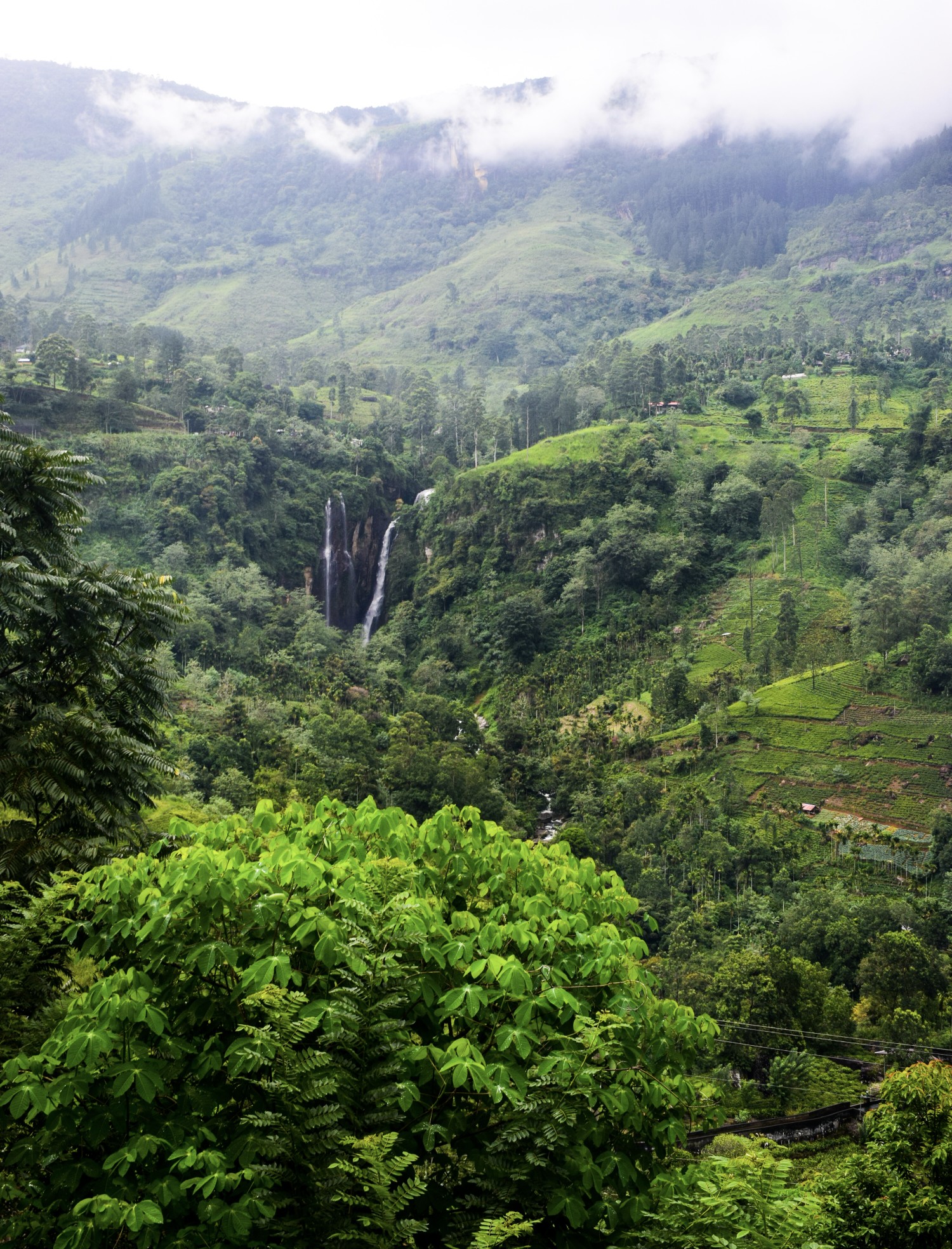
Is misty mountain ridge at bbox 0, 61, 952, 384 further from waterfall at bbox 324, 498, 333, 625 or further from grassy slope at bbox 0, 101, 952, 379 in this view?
waterfall at bbox 324, 498, 333, 625

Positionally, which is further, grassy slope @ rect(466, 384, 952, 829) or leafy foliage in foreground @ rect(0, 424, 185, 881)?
grassy slope @ rect(466, 384, 952, 829)

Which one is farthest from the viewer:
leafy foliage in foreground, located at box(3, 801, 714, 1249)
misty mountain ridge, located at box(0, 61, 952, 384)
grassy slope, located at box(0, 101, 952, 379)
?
misty mountain ridge, located at box(0, 61, 952, 384)

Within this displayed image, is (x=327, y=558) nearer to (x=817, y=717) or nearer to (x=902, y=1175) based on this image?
(x=817, y=717)

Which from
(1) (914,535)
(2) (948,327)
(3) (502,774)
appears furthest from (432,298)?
(3) (502,774)

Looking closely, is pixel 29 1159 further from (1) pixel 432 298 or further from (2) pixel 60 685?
(1) pixel 432 298

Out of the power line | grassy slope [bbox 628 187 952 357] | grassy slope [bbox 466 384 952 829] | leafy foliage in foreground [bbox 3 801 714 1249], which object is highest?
grassy slope [bbox 628 187 952 357]

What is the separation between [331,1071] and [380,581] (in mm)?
64889

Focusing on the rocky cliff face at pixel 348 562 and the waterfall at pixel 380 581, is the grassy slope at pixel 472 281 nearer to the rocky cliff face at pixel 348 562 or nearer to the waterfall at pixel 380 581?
the waterfall at pixel 380 581

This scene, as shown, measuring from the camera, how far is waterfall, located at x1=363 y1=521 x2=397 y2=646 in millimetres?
66312

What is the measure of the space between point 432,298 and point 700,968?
496 ft

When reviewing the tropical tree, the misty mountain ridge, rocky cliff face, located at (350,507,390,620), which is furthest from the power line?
the misty mountain ridge

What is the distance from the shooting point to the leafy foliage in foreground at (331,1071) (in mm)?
3516

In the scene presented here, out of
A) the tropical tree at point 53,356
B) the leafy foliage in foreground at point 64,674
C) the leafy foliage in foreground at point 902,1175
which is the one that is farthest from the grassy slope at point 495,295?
the leafy foliage in foreground at point 902,1175

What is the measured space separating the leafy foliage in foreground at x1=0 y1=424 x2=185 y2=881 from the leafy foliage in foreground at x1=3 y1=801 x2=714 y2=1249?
4.54 meters
